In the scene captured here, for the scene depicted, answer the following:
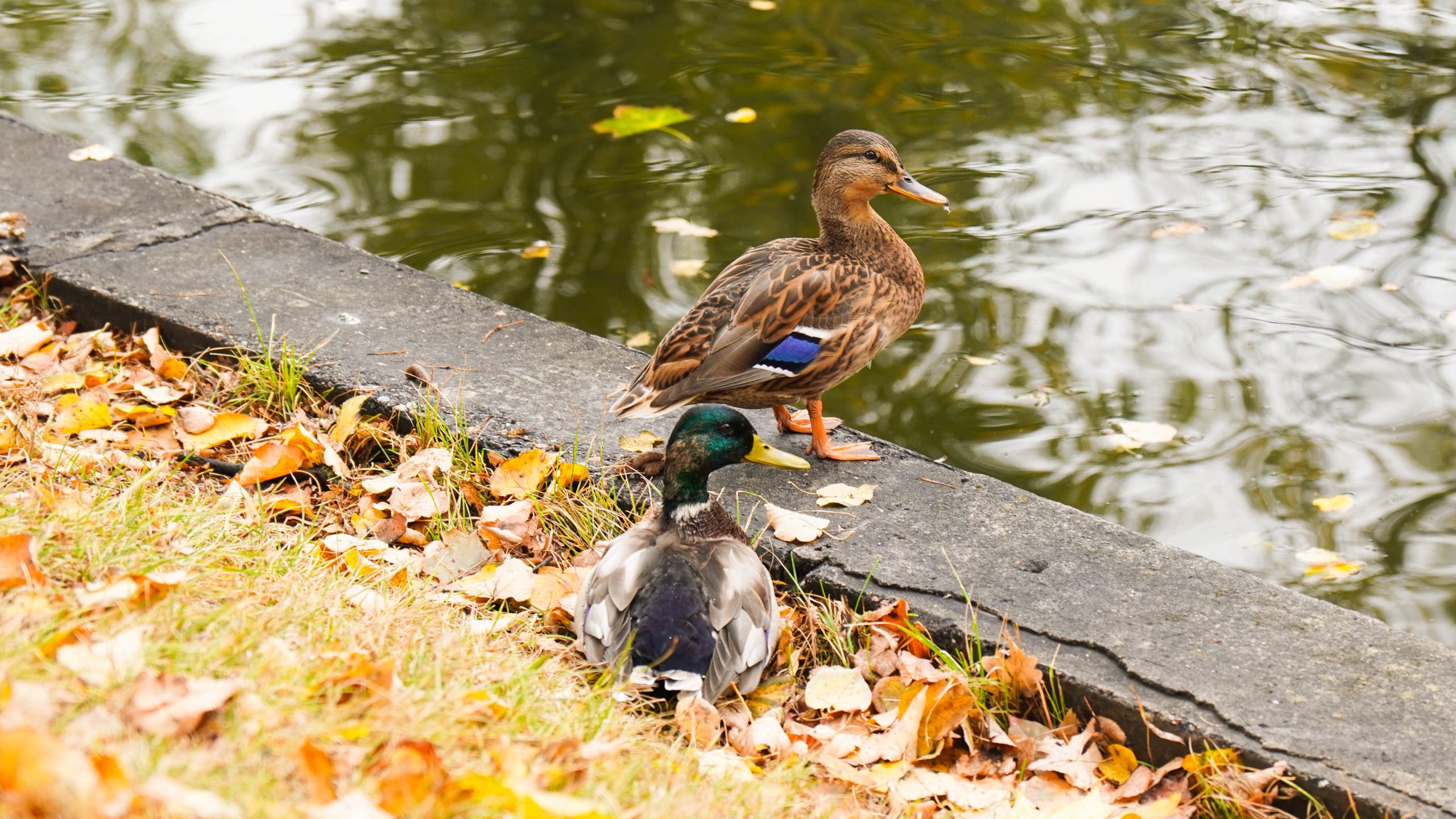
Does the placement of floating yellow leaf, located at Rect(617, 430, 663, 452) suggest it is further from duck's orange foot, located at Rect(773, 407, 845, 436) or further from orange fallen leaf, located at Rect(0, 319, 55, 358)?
orange fallen leaf, located at Rect(0, 319, 55, 358)

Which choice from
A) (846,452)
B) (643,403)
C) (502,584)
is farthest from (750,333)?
(502,584)

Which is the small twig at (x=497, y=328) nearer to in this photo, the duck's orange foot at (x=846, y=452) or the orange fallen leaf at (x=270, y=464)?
the orange fallen leaf at (x=270, y=464)

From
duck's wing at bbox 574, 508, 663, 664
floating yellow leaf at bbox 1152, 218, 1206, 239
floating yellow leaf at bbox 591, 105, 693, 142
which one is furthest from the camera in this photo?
floating yellow leaf at bbox 591, 105, 693, 142

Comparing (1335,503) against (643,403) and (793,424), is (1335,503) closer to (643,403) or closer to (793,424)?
(793,424)

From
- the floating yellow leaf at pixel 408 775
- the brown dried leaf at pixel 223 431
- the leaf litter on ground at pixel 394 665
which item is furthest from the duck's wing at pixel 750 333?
the floating yellow leaf at pixel 408 775

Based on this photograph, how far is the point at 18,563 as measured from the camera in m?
2.58

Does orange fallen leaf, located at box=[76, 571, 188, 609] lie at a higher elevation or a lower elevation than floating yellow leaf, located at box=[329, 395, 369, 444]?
higher

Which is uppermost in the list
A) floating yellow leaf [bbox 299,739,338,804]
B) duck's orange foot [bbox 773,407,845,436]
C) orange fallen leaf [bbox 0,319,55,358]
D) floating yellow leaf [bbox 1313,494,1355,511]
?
floating yellow leaf [bbox 299,739,338,804]

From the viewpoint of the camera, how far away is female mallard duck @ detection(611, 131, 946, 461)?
12.0 ft

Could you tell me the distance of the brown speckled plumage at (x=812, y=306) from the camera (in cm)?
367

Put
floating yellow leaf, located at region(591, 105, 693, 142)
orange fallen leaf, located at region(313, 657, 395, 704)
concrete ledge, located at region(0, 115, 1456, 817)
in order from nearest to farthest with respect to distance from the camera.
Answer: orange fallen leaf, located at region(313, 657, 395, 704)
concrete ledge, located at region(0, 115, 1456, 817)
floating yellow leaf, located at region(591, 105, 693, 142)

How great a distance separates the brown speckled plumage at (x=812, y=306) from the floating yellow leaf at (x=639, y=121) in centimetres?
292

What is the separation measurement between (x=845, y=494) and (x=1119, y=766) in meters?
1.06

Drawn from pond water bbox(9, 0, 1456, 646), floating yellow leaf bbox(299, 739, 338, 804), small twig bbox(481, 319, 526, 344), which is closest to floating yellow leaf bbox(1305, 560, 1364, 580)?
pond water bbox(9, 0, 1456, 646)
